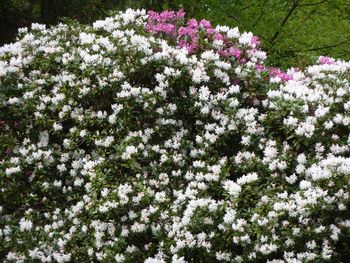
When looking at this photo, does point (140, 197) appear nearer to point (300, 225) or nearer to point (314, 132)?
point (300, 225)

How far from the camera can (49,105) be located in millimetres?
5164

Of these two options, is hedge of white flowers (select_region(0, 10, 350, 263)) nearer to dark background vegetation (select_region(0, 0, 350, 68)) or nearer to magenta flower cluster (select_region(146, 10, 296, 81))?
magenta flower cluster (select_region(146, 10, 296, 81))

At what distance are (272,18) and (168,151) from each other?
4999mm

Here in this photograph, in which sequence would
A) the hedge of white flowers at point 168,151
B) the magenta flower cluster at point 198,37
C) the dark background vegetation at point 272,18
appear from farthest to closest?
1. the dark background vegetation at point 272,18
2. the magenta flower cluster at point 198,37
3. the hedge of white flowers at point 168,151

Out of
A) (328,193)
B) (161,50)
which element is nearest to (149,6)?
(161,50)

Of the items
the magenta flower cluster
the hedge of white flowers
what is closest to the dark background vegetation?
the magenta flower cluster

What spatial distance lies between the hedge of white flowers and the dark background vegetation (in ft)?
9.77

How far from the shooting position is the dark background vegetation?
8758mm

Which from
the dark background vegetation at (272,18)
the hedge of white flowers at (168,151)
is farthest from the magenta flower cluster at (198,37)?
the dark background vegetation at (272,18)

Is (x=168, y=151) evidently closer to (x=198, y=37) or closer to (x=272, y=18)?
(x=198, y=37)

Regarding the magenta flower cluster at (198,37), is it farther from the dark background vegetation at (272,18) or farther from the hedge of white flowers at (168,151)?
the dark background vegetation at (272,18)

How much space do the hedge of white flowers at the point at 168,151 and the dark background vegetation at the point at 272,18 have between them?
2.98 m

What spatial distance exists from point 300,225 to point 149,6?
6727 mm

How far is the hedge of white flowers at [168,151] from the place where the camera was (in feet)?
13.1
